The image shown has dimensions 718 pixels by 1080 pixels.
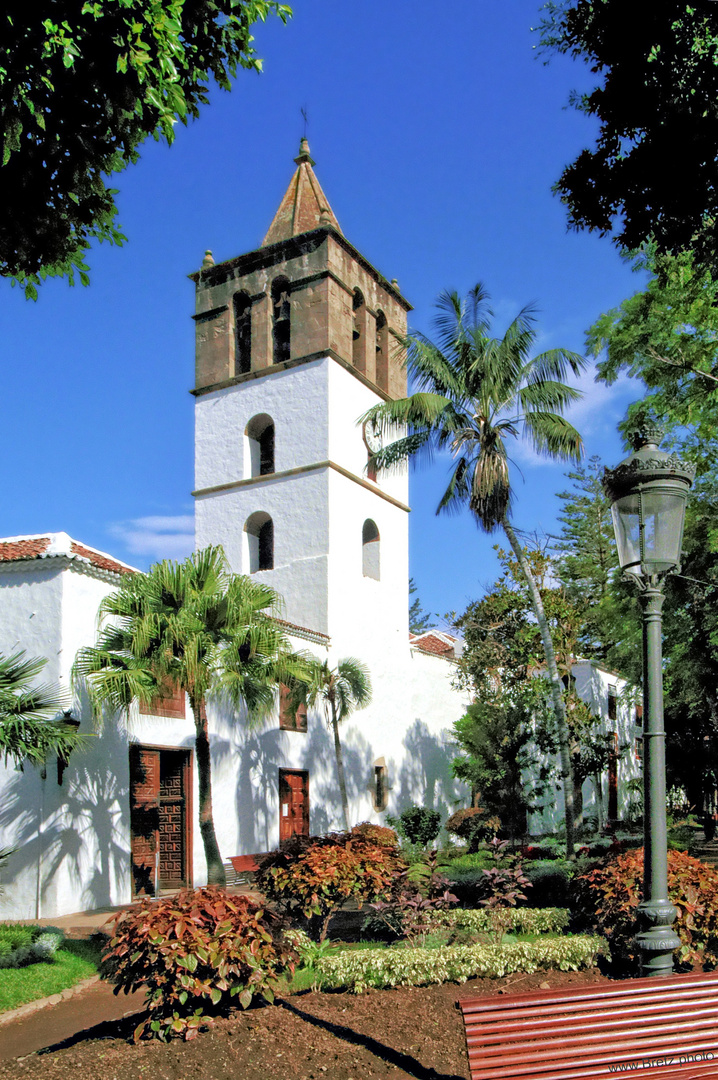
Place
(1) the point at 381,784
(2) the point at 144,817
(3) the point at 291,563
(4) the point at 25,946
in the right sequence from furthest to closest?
1. (1) the point at 381,784
2. (3) the point at 291,563
3. (2) the point at 144,817
4. (4) the point at 25,946

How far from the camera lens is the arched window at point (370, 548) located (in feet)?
87.5

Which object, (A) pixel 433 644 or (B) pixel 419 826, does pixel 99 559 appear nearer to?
(B) pixel 419 826

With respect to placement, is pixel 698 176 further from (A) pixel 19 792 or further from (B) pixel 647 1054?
(A) pixel 19 792

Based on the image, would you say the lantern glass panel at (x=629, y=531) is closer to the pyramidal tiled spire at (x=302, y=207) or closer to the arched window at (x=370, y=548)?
the arched window at (x=370, y=548)

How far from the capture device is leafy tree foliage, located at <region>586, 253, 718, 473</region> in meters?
14.6

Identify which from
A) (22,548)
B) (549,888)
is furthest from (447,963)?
(22,548)

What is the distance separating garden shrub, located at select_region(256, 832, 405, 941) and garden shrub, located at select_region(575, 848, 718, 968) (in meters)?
2.07

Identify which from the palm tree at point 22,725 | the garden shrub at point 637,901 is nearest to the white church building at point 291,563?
the palm tree at point 22,725

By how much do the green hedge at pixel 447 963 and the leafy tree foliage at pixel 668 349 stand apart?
950 centimetres

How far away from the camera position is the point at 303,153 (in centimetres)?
2905

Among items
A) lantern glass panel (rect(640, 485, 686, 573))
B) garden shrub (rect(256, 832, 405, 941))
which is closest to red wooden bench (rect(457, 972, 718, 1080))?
lantern glass panel (rect(640, 485, 686, 573))

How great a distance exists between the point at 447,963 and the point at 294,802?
43.9 feet

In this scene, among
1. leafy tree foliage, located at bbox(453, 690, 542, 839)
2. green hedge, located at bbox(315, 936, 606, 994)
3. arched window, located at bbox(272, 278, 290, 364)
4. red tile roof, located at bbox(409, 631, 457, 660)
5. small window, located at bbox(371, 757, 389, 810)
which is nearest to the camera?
green hedge, located at bbox(315, 936, 606, 994)

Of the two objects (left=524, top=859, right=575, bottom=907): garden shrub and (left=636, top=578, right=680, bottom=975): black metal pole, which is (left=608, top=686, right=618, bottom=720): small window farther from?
(left=636, top=578, right=680, bottom=975): black metal pole
